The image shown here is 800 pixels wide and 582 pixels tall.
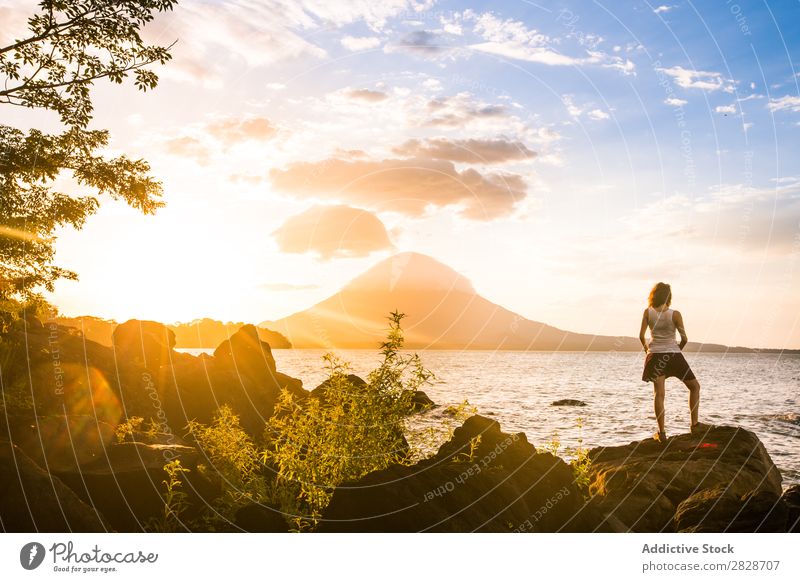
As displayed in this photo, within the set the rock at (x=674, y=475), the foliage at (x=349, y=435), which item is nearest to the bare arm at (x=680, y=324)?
the rock at (x=674, y=475)

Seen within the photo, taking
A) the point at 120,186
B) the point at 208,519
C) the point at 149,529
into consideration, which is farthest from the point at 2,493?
the point at 120,186

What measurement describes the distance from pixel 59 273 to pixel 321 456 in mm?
8731

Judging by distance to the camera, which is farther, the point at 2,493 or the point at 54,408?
the point at 54,408

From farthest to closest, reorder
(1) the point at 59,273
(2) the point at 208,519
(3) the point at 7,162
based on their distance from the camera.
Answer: (1) the point at 59,273
(3) the point at 7,162
(2) the point at 208,519

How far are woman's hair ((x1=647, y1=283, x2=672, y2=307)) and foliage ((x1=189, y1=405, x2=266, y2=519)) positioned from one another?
7711 mm

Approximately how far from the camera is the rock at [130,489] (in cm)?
903

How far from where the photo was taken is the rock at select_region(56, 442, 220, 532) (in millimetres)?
9030

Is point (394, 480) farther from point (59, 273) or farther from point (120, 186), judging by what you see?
point (59, 273)

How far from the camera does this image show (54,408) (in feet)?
62.3

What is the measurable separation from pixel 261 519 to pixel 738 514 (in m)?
7.13

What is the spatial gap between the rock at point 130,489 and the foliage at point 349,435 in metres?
1.70

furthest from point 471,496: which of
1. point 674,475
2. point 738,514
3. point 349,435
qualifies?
point 674,475

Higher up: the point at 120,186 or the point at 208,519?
the point at 120,186

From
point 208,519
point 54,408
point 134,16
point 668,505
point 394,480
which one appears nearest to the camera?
point 394,480
